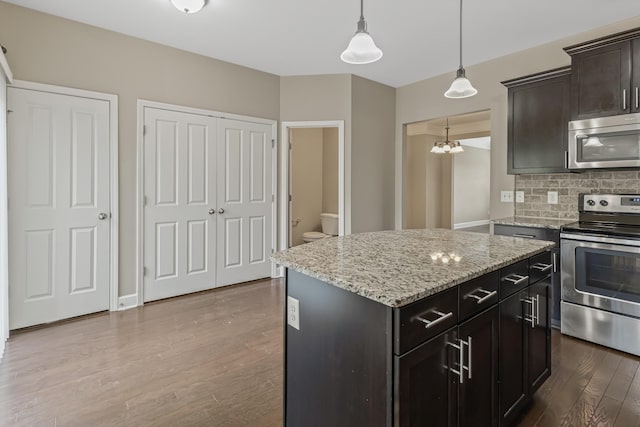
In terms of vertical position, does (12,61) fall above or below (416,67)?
below

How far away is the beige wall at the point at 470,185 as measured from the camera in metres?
8.41

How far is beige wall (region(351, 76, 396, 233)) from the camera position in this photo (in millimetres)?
4500

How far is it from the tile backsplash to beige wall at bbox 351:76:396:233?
5.55ft

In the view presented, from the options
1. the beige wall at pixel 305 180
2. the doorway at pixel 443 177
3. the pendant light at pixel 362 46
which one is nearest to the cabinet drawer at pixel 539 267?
the pendant light at pixel 362 46

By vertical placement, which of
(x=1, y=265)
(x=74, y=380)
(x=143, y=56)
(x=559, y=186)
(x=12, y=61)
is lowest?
(x=74, y=380)

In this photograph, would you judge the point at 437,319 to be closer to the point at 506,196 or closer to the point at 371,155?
the point at 506,196

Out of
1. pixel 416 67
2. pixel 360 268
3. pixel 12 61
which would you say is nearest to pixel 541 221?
pixel 416 67

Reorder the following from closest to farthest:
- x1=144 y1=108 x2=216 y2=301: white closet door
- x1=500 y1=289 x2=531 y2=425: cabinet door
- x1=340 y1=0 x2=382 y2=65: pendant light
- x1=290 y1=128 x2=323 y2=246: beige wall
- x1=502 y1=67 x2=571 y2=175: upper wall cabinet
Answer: x1=500 y1=289 x2=531 y2=425: cabinet door → x1=340 y1=0 x2=382 y2=65: pendant light → x1=502 y1=67 x2=571 y2=175: upper wall cabinet → x1=144 y1=108 x2=216 y2=301: white closet door → x1=290 y1=128 x2=323 y2=246: beige wall

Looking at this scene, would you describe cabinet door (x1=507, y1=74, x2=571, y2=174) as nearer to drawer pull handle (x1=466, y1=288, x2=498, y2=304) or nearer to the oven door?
the oven door

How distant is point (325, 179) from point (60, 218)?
422 cm

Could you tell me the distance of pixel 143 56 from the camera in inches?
137

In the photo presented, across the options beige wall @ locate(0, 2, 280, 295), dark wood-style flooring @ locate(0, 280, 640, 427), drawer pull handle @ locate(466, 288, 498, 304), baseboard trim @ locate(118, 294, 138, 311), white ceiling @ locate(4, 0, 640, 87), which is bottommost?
dark wood-style flooring @ locate(0, 280, 640, 427)

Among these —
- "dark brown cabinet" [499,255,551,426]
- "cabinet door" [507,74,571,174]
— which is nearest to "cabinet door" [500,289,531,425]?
"dark brown cabinet" [499,255,551,426]

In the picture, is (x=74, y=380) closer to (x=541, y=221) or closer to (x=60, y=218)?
(x=60, y=218)
